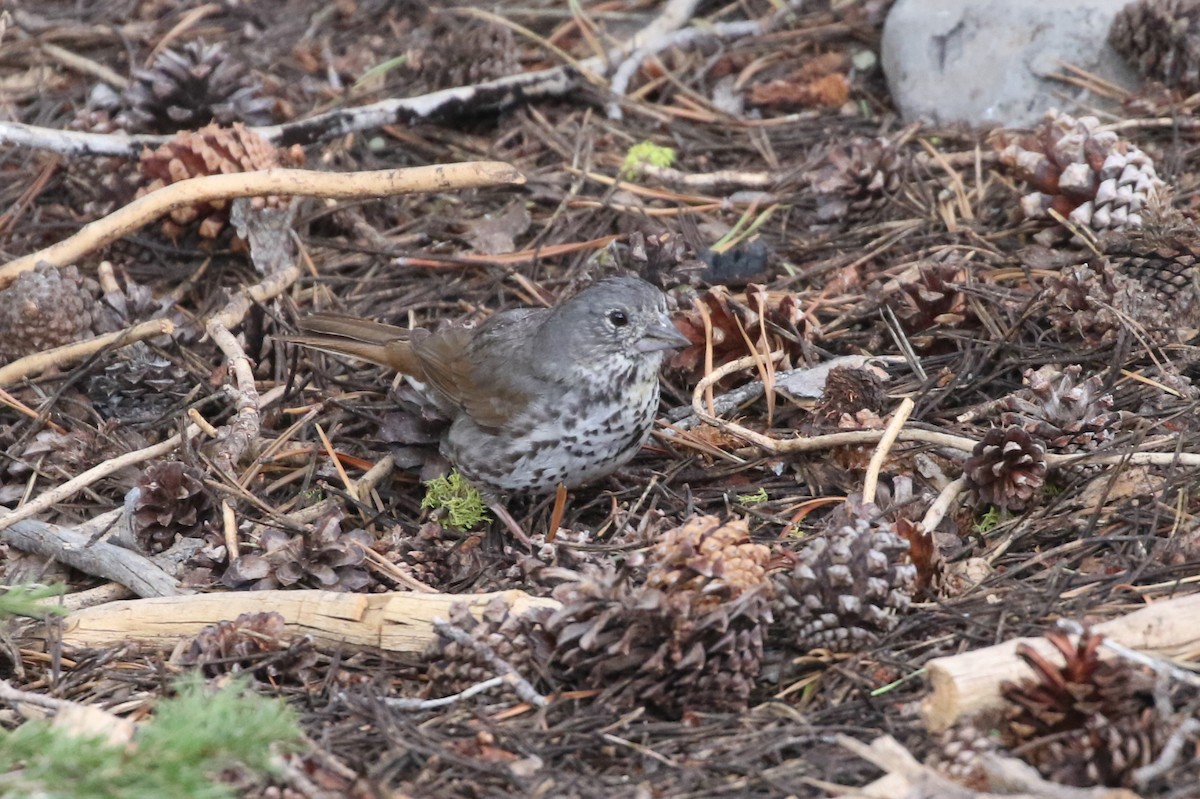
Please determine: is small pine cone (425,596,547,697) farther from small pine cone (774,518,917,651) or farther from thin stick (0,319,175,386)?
thin stick (0,319,175,386)

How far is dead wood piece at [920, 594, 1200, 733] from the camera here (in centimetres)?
271

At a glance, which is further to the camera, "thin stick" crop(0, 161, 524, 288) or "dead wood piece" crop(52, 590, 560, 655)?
"thin stick" crop(0, 161, 524, 288)

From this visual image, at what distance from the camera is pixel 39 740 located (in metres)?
2.38

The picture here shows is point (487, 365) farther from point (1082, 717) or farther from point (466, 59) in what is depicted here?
point (1082, 717)

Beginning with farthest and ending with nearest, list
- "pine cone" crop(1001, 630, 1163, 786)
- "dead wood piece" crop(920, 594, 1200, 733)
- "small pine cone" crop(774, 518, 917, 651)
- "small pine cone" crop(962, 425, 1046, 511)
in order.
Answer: "small pine cone" crop(962, 425, 1046, 511) → "small pine cone" crop(774, 518, 917, 651) → "dead wood piece" crop(920, 594, 1200, 733) → "pine cone" crop(1001, 630, 1163, 786)

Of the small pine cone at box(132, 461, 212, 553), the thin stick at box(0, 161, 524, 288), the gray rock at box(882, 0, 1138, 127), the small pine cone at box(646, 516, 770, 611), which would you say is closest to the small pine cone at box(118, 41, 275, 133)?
the thin stick at box(0, 161, 524, 288)

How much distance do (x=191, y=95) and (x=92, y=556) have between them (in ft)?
8.09

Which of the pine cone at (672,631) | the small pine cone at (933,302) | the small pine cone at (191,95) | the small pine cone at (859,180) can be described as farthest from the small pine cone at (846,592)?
the small pine cone at (191,95)

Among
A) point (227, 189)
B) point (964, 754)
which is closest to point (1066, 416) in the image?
point (964, 754)

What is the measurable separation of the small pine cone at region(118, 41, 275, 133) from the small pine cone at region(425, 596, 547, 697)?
3254mm

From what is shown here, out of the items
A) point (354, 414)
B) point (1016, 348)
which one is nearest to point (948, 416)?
point (1016, 348)

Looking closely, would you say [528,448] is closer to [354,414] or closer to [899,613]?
[354,414]

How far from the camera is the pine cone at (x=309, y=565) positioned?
3.78 meters

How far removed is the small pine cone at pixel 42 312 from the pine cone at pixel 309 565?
62.6 inches
